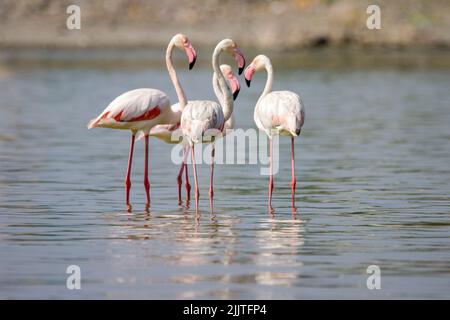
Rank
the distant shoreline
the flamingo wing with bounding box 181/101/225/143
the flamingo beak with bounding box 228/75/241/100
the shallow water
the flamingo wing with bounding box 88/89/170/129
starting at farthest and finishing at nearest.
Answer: the distant shoreline
the flamingo beak with bounding box 228/75/241/100
the flamingo wing with bounding box 88/89/170/129
the flamingo wing with bounding box 181/101/225/143
the shallow water

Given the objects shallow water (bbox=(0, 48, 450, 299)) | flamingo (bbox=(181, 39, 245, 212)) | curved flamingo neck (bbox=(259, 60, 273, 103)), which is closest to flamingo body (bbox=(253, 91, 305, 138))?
curved flamingo neck (bbox=(259, 60, 273, 103))

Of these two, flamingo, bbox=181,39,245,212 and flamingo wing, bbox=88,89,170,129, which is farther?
flamingo wing, bbox=88,89,170,129

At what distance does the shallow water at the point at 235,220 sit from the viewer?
328 inches

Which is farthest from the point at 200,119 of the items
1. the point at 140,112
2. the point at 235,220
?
the point at 235,220

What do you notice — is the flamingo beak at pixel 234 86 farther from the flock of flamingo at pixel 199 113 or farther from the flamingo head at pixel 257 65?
the flamingo head at pixel 257 65

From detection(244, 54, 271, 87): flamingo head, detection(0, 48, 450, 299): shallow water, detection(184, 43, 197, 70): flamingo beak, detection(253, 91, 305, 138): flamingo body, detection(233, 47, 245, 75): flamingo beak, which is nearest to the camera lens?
detection(0, 48, 450, 299): shallow water

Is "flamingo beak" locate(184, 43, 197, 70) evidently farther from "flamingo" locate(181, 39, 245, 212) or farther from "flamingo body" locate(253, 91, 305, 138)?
"flamingo body" locate(253, 91, 305, 138)

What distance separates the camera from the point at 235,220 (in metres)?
11.1

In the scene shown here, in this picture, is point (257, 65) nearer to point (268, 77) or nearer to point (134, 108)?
point (268, 77)

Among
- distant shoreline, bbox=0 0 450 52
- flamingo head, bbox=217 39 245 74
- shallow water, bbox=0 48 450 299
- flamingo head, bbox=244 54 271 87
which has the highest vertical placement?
distant shoreline, bbox=0 0 450 52

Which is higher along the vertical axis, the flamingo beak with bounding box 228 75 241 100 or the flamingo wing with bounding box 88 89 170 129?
the flamingo beak with bounding box 228 75 241 100

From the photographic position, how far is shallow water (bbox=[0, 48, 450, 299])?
27.3 feet

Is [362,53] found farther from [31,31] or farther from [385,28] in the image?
[31,31]
